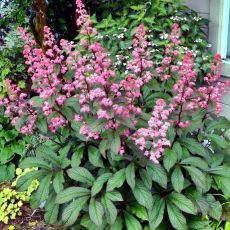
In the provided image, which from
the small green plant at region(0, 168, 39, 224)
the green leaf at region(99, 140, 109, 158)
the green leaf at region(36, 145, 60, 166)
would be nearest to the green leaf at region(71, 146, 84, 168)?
the green leaf at region(36, 145, 60, 166)

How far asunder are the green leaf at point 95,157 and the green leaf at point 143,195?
0.25 meters

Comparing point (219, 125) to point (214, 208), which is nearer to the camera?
point (214, 208)

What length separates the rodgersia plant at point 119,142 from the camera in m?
2.05

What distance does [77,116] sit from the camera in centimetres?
222

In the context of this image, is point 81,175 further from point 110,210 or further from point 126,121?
point 126,121

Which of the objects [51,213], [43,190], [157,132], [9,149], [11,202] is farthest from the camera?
[9,149]

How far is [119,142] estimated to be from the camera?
2.01 metres

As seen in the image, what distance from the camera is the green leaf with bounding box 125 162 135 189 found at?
2.09 metres

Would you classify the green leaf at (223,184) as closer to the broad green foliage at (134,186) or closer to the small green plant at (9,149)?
the broad green foliage at (134,186)

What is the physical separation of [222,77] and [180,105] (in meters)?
1.52

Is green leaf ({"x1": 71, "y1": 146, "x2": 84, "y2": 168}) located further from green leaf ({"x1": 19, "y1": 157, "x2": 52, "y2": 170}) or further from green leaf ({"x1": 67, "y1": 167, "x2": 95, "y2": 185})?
green leaf ({"x1": 19, "y1": 157, "x2": 52, "y2": 170})

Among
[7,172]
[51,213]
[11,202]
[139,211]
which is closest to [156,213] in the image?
[139,211]

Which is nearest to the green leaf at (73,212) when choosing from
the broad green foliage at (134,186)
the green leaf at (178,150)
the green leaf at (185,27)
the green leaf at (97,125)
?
the broad green foliage at (134,186)

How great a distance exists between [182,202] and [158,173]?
21 centimetres
